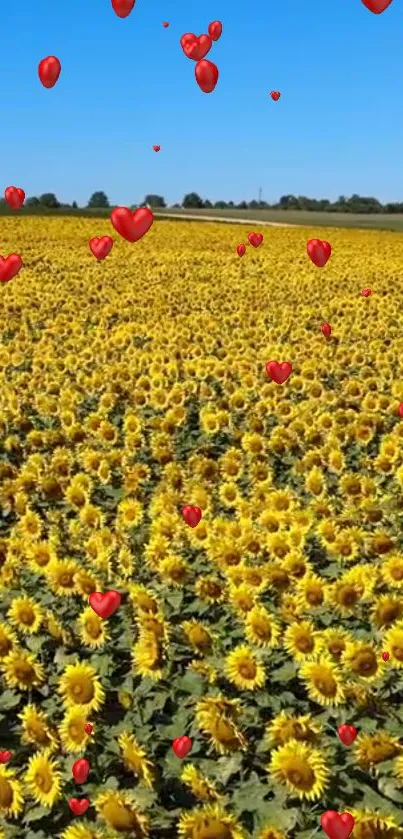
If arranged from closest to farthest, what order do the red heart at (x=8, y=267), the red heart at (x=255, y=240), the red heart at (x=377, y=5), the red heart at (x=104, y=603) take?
1. the red heart at (x=104, y=603)
2. the red heart at (x=377, y=5)
3. the red heart at (x=8, y=267)
4. the red heart at (x=255, y=240)

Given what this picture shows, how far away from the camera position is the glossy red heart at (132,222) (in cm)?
762

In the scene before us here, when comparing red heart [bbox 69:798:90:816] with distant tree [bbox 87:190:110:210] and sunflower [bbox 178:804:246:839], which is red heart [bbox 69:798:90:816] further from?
distant tree [bbox 87:190:110:210]

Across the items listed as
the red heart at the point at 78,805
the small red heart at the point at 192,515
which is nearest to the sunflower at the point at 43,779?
the red heart at the point at 78,805

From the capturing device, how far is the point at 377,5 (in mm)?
5656

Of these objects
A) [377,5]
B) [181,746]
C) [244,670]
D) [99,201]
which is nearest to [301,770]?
[181,746]

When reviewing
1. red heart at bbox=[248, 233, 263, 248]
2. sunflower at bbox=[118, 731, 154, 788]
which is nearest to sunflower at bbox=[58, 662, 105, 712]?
sunflower at bbox=[118, 731, 154, 788]

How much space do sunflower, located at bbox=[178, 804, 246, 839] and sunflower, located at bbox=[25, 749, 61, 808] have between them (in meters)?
0.69

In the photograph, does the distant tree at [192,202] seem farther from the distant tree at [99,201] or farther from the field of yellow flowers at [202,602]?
the field of yellow flowers at [202,602]

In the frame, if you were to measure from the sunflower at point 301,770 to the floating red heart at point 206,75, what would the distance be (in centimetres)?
505

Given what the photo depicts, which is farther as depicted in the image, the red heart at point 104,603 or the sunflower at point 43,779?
the red heart at point 104,603

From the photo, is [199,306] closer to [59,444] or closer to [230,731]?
[59,444]

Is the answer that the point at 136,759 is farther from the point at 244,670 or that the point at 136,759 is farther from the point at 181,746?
the point at 244,670

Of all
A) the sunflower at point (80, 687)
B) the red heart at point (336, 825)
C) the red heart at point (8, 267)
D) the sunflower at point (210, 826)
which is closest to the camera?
the red heart at point (336, 825)

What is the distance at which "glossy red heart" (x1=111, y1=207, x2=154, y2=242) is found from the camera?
7.62 m
